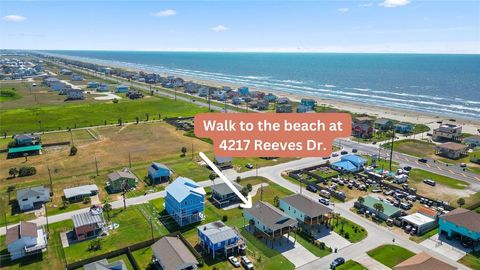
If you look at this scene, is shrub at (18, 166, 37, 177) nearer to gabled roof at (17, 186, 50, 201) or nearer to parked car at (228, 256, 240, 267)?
gabled roof at (17, 186, 50, 201)

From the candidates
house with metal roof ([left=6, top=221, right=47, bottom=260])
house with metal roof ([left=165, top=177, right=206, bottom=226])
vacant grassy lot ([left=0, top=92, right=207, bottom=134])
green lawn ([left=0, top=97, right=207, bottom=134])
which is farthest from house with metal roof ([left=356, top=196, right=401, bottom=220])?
vacant grassy lot ([left=0, top=92, right=207, bottom=134])

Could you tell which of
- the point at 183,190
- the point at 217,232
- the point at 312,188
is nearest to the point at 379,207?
the point at 312,188

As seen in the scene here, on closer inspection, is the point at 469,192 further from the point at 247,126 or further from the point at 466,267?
the point at 247,126

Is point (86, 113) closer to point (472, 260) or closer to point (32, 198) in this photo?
point (32, 198)

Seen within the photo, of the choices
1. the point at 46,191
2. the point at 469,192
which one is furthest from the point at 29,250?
the point at 469,192

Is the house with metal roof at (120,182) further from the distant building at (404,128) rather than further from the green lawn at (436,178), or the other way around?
the distant building at (404,128)
